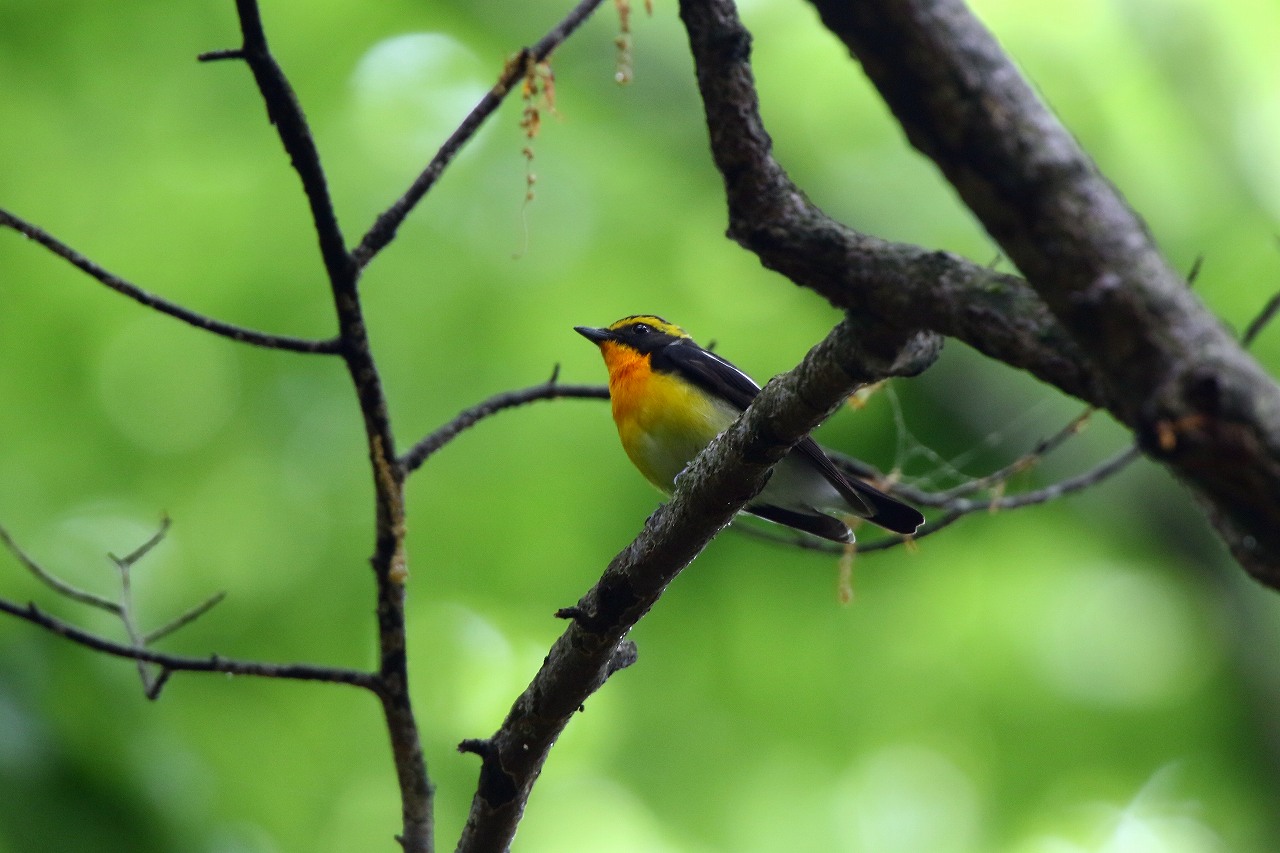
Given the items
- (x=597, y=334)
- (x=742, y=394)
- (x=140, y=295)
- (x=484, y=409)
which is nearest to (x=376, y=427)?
(x=484, y=409)

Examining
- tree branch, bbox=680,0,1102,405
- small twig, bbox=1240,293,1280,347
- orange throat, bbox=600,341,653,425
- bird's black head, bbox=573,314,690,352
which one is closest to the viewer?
tree branch, bbox=680,0,1102,405

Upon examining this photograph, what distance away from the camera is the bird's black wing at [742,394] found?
4.65 meters

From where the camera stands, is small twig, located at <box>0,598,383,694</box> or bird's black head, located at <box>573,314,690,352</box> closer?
small twig, located at <box>0,598,383,694</box>

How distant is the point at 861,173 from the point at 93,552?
5071mm

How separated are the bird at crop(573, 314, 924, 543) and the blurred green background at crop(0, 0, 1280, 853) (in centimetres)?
161

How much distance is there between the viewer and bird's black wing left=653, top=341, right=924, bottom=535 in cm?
465

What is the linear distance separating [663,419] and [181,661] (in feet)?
7.57

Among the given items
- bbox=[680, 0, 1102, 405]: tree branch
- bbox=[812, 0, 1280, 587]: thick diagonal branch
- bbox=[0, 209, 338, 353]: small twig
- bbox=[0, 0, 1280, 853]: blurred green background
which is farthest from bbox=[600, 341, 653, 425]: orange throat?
bbox=[812, 0, 1280, 587]: thick diagonal branch

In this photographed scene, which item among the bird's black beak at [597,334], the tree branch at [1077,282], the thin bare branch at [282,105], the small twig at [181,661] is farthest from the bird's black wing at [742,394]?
the tree branch at [1077,282]

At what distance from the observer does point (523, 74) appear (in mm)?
3004

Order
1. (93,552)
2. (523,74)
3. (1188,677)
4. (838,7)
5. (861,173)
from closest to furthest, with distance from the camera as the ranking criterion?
(838,7) → (523,74) → (93,552) → (1188,677) → (861,173)

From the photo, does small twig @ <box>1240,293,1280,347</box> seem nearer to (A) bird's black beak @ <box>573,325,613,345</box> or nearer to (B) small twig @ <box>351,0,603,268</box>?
(B) small twig @ <box>351,0,603,268</box>

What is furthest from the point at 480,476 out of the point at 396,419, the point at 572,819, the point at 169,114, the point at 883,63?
the point at 883,63

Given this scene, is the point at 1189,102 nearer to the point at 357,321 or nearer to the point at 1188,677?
the point at 1188,677
